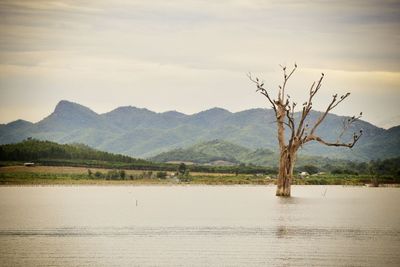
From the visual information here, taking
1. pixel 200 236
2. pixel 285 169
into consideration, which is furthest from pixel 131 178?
pixel 200 236

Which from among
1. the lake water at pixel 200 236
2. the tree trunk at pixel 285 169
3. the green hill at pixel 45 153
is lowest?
the lake water at pixel 200 236

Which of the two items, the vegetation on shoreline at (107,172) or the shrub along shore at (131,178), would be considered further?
the vegetation on shoreline at (107,172)

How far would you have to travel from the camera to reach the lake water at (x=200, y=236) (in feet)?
116

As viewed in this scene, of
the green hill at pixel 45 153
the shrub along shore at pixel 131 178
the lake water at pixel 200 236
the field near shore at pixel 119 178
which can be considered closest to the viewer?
the lake water at pixel 200 236

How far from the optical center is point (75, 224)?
54.5 metres

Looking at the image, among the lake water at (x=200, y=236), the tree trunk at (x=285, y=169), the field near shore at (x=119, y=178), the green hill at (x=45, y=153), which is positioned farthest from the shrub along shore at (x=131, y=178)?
the lake water at (x=200, y=236)

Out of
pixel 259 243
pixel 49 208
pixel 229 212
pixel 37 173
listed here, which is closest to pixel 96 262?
pixel 259 243

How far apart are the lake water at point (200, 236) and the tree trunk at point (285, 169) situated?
12.5 ft

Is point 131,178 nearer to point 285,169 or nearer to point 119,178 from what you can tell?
point 119,178

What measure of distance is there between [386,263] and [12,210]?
41384 millimetres

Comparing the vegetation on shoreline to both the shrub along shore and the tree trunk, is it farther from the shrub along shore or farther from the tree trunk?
the tree trunk

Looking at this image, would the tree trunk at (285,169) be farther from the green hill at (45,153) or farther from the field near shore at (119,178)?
the green hill at (45,153)

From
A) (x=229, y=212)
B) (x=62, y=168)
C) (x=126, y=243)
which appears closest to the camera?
(x=126, y=243)

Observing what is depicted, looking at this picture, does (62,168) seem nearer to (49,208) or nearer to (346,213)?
(49,208)
